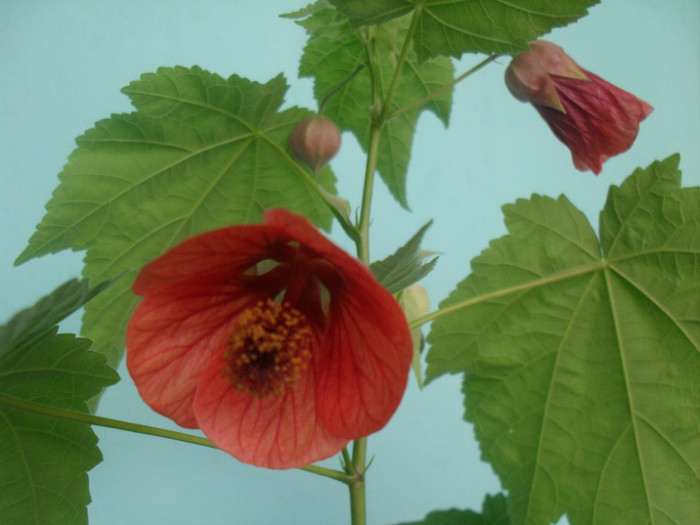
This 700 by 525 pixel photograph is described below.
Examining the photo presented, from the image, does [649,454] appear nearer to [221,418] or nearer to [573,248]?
[573,248]

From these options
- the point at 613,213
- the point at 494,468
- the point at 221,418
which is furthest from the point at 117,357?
the point at 613,213

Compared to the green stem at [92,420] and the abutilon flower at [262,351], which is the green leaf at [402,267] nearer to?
the abutilon flower at [262,351]

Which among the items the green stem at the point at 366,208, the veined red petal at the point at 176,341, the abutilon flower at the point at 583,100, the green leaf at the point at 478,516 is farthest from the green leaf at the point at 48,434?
the abutilon flower at the point at 583,100

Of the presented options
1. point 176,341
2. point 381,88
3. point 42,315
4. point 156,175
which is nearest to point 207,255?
point 176,341

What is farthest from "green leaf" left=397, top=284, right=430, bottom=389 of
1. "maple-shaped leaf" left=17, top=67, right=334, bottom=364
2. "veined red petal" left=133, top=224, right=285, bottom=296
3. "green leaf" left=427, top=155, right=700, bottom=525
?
"veined red petal" left=133, top=224, right=285, bottom=296

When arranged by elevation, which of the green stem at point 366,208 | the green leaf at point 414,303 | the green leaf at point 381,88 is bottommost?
the green leaf at point 414,303
